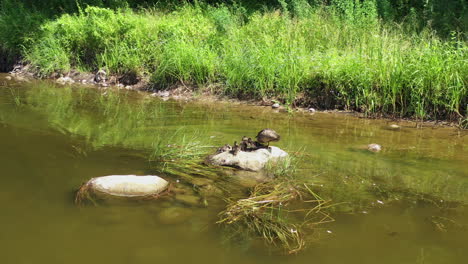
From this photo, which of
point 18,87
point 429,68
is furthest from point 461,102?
point 18,87

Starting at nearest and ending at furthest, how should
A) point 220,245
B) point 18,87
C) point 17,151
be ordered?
point 220,245, point 17,151, point 18,87

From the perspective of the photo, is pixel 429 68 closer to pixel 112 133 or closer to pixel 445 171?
pixel 445 171

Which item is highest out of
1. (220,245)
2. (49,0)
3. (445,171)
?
(49,0)

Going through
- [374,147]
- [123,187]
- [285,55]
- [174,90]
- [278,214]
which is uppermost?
[285,55]

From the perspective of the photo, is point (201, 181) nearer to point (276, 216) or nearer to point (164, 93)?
point (276, 216)

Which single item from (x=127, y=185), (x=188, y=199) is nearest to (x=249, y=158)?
(x=188, y=199)

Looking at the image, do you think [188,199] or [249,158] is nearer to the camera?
[188,199]

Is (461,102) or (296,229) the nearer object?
(296,229)

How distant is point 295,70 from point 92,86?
201 inches

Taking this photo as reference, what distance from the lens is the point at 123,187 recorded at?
381cm

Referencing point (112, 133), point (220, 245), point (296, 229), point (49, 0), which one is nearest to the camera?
point (220, 245)

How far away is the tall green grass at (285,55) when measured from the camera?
717 centimetres

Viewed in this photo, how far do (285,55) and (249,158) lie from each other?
14.0 ft

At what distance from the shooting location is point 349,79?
298 inches
